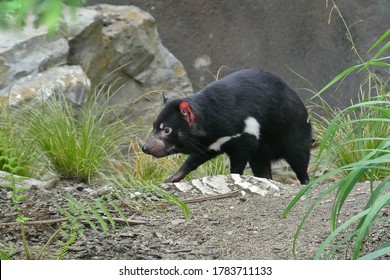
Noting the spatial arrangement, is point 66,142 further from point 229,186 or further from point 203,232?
point 203,232

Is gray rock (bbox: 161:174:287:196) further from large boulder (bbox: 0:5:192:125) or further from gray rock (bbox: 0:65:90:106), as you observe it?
large boulder (bbox: 0:5:192:125)

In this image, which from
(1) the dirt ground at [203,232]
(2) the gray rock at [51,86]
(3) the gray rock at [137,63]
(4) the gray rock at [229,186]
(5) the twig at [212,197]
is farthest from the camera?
(3) the gray rock at [137,63]

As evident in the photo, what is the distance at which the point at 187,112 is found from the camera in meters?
5.13

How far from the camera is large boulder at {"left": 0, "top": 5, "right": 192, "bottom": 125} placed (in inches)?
272

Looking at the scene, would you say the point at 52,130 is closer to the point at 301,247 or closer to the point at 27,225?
the point at 27,225

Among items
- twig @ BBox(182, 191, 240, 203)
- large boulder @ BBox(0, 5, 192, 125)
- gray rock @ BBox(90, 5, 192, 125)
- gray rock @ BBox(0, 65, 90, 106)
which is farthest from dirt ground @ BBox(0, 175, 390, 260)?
gray rock @ BBox(90, 5, 192, 125)

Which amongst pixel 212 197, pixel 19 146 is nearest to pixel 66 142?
pixel 19 146

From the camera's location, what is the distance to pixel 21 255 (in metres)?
3.00

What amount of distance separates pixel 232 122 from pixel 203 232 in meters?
1.85

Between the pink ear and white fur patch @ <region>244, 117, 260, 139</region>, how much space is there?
1.24ft

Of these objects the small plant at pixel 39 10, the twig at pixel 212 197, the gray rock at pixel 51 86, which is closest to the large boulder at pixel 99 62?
the gray rock at pixel 51 86

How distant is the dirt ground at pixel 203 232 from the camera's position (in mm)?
3125

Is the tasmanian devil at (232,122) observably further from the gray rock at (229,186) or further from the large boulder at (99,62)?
the large boulder at (99,62)
